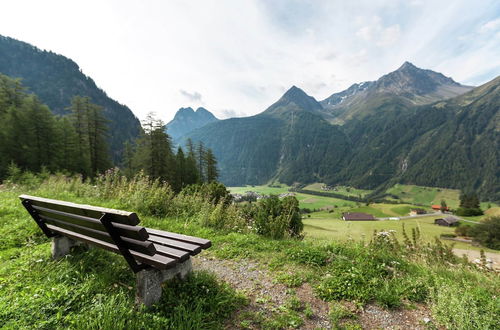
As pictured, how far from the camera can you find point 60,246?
154 inches

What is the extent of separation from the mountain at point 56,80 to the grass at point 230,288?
148 m

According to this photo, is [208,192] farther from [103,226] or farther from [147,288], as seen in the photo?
[103,226]

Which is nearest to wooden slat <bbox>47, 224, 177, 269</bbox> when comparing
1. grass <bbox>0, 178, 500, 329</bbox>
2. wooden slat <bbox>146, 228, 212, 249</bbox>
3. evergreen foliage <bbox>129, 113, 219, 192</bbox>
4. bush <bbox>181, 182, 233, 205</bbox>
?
grass <bbox>0, 178, 500, 329</bbox>

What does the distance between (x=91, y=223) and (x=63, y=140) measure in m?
30.9

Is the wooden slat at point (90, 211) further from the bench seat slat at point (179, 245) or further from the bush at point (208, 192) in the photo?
the bush at point (208, 192)

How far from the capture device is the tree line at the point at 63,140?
67.7 ft

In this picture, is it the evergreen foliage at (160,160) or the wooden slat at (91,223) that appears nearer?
the wooden slat at (91,223)

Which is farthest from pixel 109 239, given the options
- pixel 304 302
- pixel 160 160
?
pixel 160 160

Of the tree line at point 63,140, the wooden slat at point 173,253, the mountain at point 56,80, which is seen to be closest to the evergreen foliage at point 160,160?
the tree line at point 63,140

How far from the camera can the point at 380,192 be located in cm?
19288

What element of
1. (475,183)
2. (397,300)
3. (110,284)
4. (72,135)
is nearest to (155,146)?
(72,135)

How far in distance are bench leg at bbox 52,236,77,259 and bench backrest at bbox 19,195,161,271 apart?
0.25 meters

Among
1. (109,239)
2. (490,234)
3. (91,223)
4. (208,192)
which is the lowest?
(490,234)

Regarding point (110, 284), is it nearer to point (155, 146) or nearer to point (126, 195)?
point (126, 195)
